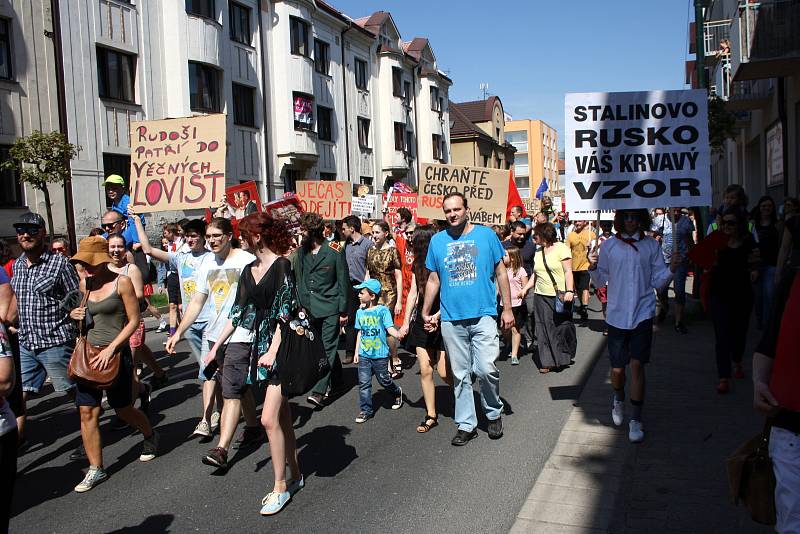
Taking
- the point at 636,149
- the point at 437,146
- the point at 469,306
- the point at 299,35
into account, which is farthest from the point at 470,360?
the point at 437,146

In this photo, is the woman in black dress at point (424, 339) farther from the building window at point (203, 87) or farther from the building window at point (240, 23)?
the building window at point (240, 23)

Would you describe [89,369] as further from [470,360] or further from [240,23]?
[240,23]

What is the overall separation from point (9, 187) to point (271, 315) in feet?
52.9

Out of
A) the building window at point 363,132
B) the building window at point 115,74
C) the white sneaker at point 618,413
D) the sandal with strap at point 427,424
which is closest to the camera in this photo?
the white sneaker at point 618,413

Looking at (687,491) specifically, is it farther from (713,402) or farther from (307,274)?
(307,274)

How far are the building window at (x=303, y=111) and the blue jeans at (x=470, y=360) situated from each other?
23.9 metres

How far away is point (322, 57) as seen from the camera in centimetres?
3253

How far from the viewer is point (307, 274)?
326 inches

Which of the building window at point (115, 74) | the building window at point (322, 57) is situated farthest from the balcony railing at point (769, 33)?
the building window at point (322, 57)

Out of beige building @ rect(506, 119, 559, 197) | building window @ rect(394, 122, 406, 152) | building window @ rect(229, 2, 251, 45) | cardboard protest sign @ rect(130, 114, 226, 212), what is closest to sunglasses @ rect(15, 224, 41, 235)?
cardboard protest sign @ rect(130, 114, 226, 212)

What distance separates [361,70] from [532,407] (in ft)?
103

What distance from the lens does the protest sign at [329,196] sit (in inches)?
571

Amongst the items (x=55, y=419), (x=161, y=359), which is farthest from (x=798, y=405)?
(x=161, y=359)

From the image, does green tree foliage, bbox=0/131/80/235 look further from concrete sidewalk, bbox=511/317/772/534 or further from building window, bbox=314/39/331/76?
building window, bbox=314/39/331/76
